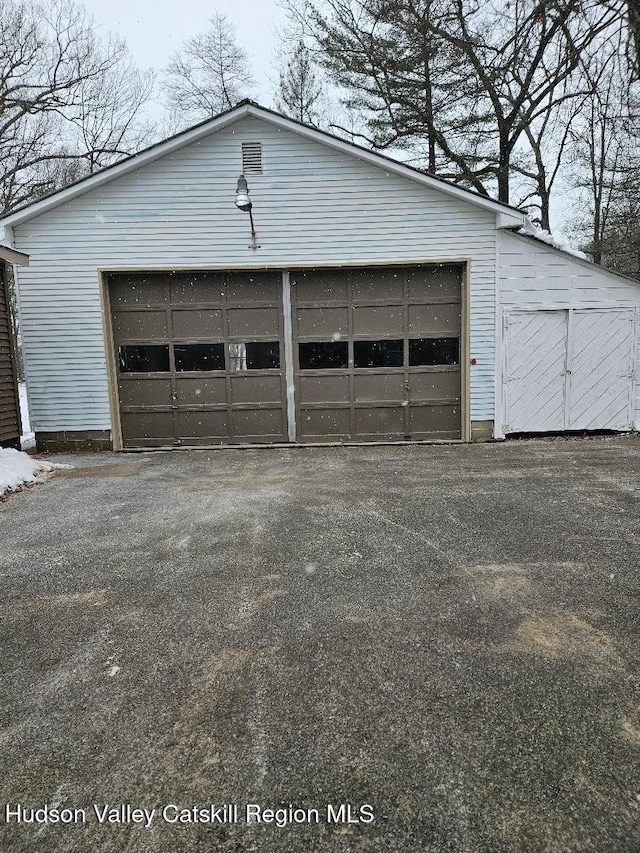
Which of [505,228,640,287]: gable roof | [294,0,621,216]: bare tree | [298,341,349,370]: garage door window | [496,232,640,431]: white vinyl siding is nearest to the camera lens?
[505,228,640,287]: gable roof

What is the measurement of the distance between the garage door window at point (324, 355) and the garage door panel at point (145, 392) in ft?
7.13

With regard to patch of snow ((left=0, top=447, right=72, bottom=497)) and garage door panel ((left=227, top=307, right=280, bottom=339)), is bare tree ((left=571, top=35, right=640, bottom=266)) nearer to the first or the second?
garage door panel ((left=227, top=307, right=280, bottom=339))

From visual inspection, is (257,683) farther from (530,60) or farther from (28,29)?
(28,29)

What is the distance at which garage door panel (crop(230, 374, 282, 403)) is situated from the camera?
316 inches

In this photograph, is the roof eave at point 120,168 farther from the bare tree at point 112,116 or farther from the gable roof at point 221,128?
the bare tree at point 112,116

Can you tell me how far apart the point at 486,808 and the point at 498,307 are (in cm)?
729

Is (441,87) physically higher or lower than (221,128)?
higher

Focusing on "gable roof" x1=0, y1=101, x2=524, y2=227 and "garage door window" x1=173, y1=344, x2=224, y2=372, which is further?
"garage door window" x1=173, y1=344, x2=224, y2=372

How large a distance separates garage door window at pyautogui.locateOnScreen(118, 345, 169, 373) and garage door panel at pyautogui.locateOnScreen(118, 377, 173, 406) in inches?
6.5

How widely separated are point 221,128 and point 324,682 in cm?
785

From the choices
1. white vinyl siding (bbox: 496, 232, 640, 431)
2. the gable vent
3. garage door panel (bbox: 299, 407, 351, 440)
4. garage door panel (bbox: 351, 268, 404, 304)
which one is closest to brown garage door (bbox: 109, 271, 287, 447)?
garage door panel (bbox: 299, 407, 351, 440)

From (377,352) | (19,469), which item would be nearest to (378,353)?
(377,352)

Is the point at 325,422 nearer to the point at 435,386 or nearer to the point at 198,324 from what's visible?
the point at 435,386

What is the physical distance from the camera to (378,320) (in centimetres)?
791
